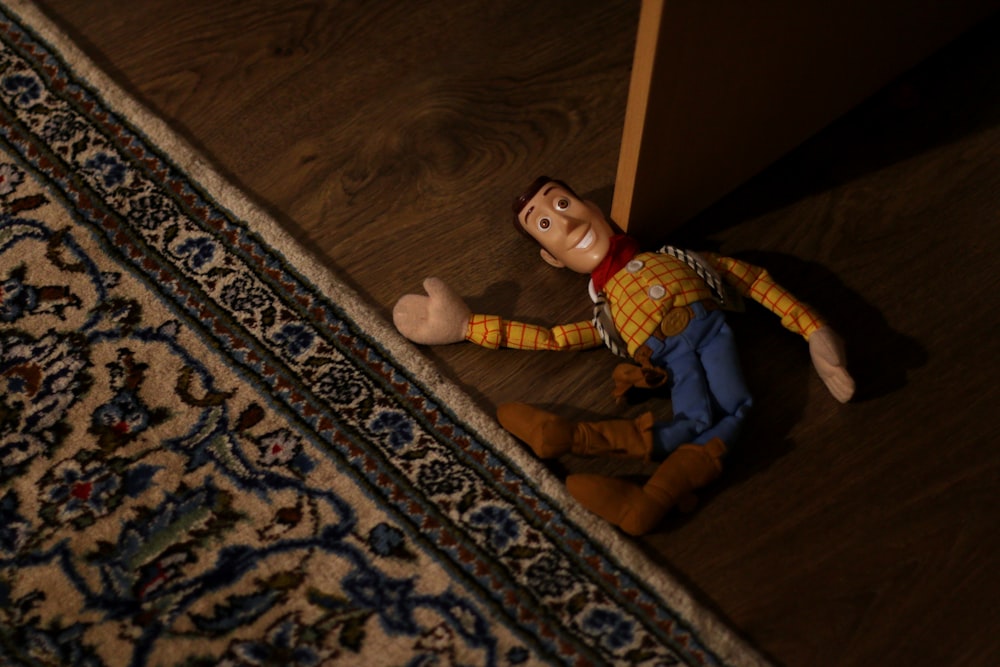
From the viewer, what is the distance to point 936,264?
120 centimetres

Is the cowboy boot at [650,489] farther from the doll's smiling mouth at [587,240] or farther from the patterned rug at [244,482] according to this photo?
the doll's smiling mouth at [587,240]

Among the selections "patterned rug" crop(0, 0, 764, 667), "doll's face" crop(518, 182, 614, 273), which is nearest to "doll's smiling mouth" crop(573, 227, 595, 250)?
"doll's face" crop(518, 182, 614, 273)

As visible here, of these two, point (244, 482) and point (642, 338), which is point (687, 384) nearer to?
point (642, 338)

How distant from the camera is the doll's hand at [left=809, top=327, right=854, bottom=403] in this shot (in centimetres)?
107

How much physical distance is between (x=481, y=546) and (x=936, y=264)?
70 cm

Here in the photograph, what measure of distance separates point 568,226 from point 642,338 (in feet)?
0.53

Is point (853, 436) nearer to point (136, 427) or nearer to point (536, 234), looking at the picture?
point (536, 234)

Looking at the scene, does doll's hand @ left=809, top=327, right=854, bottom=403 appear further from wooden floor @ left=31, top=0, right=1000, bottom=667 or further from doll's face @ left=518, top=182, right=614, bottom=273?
doll's face @ left=518, top=182, right=614, bottom=273

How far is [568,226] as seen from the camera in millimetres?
1098

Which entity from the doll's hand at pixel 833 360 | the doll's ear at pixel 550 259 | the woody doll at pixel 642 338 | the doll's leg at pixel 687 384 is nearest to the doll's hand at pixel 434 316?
the woody doll at pixel 642 338

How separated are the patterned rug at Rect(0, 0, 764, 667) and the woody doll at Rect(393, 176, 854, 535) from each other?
0.16 ft

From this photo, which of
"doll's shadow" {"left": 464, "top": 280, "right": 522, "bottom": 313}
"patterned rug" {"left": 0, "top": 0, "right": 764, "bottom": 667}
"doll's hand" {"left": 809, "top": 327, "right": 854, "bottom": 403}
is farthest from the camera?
"doll's shadow" {"left": 464, "top": 280, "right": 522, "bottom": 313}

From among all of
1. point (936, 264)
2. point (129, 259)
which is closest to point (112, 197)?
point (129, 259)

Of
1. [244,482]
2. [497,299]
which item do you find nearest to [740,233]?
[497,299]
